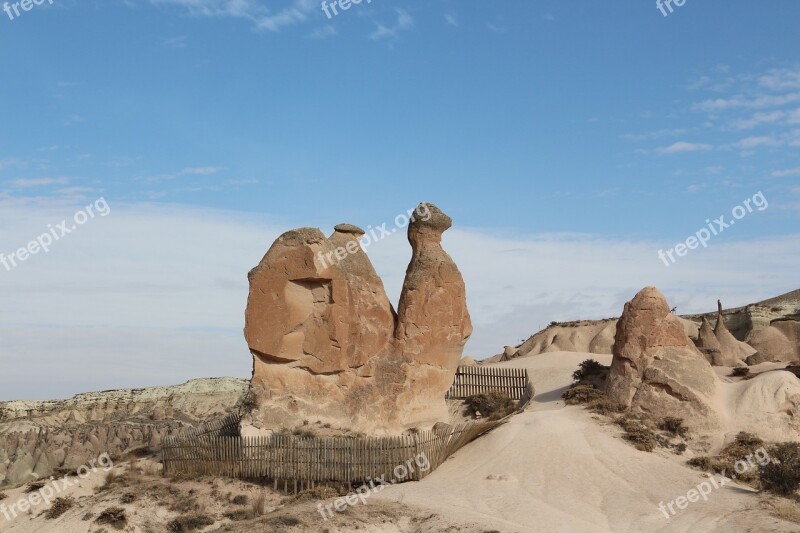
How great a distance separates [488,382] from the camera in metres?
28.4

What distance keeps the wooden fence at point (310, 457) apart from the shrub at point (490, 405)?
5.47 metres

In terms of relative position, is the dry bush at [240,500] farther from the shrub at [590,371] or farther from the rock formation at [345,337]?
the shrub at [590,371]

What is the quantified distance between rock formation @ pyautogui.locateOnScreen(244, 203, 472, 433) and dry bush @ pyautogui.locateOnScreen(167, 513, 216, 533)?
3.18 metres

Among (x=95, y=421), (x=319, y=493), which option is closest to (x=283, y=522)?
(x=319, y=493)

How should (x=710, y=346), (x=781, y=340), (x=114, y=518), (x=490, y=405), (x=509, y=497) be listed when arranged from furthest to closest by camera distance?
(x=781, y=340) < (x=710, y=346) < (x=490, y=405) < (x=114, y=518) < (x=509, y=497)

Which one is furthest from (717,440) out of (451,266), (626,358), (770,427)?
(451,266)

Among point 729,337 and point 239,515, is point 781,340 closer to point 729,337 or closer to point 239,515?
point 729,337

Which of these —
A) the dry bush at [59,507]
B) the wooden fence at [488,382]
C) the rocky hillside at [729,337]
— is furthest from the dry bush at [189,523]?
the rocky hillside at [729,337]

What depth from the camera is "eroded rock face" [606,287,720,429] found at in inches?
784

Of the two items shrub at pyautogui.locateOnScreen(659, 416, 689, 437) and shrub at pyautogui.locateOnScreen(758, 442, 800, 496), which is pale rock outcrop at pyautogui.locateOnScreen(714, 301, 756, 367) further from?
shrub at pyautogui.locateOnScreen(758, 442, 800, 496)

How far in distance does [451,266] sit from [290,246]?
4.46 meters

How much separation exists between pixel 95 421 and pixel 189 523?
114 feet

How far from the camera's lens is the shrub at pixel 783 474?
48.1ft

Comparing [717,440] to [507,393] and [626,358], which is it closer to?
[626,358]
